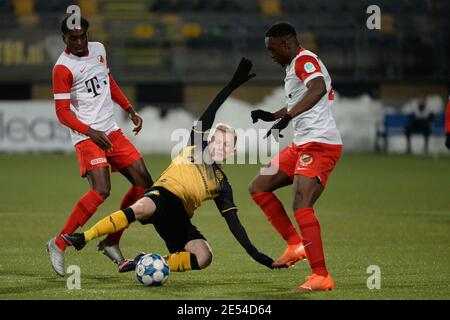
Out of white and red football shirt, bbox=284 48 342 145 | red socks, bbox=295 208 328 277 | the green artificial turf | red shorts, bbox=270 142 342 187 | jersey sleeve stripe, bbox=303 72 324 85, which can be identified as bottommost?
the green artificial turf

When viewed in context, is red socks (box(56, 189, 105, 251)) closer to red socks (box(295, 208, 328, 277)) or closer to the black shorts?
the black shorts

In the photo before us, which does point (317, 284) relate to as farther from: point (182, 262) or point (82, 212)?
point (82, 212)

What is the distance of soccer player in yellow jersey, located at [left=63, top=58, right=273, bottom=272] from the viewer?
26.2 feet

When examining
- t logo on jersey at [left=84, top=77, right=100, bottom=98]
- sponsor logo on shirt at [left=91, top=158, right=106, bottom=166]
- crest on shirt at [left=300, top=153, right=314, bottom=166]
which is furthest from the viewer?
t logo on jersey at [left=84, top=77, right=100, bottom=98]

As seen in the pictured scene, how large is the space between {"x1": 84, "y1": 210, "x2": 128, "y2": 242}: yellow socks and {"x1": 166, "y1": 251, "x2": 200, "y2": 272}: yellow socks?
0.68 metres

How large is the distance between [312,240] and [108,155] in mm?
2273

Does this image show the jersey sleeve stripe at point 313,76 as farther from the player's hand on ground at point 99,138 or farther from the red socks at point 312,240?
the player's hand on ground at point 99,138

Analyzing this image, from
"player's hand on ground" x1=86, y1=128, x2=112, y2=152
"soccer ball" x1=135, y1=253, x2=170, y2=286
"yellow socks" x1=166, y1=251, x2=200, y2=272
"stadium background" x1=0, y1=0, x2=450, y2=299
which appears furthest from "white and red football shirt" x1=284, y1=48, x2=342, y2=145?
"stadium background" x1=0, y1=0, x2=450, y2=299

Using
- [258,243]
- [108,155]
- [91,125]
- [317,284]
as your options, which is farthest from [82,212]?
[258,243]

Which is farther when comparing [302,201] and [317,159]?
[317,159]

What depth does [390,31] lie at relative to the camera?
2923cm

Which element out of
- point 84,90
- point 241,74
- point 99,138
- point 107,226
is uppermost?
point 241,74

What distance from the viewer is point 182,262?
8156mm
